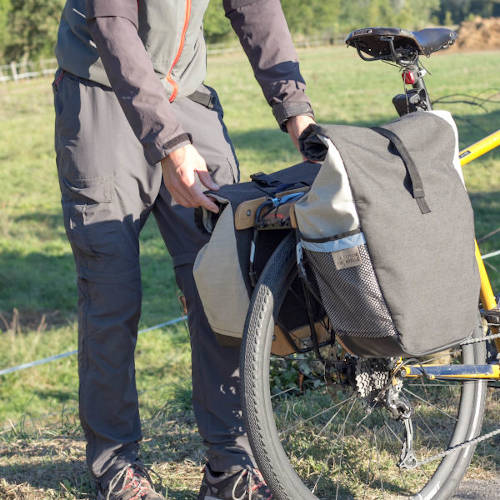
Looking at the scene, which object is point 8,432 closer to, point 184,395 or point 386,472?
point 184,395

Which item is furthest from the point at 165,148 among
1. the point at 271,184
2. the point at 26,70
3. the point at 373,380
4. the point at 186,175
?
the point at 26,70

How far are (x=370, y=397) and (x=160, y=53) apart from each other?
1.31 m

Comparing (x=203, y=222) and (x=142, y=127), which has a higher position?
(x=142, y=127)

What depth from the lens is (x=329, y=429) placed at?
338cm

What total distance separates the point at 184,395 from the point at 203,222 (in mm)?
2095

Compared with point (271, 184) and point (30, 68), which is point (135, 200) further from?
point (30, 68)

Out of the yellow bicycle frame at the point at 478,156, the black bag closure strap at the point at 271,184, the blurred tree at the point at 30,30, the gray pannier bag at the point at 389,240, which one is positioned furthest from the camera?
the blurred tree at the point at 30,30

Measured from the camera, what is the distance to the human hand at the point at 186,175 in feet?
7.85

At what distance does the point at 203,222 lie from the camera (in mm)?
2518

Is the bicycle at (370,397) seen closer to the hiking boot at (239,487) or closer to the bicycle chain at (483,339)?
the bicycle chain at (483,339)

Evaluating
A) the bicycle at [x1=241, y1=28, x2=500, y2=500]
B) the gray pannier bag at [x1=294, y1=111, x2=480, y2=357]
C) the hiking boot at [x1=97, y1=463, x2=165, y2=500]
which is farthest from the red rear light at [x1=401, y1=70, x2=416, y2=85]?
the hiking boot at [x1=97, y1=463, x2=165, y2=500]

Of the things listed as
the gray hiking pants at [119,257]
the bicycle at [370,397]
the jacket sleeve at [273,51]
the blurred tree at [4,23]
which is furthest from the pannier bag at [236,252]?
the blurred tree at [4,23]

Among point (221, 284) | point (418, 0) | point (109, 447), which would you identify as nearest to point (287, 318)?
point (221, 284)

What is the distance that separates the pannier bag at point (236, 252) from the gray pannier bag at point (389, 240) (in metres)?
0.20
